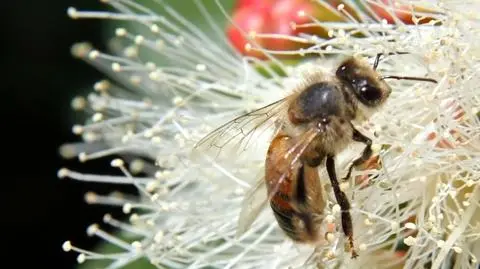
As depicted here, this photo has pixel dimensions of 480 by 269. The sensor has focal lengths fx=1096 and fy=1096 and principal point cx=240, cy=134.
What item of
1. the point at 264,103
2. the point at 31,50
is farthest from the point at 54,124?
the point at 264,103

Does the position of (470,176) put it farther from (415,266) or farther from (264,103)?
(264,103)

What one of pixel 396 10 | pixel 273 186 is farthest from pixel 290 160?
pixel 396 10

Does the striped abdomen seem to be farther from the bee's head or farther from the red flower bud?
the red flower bud

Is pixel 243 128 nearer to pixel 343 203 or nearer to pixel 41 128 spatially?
pixel 343 203

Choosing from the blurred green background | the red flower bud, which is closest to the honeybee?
the red flower bud

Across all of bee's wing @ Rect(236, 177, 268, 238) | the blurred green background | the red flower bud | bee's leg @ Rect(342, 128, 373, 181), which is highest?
the blurred green background

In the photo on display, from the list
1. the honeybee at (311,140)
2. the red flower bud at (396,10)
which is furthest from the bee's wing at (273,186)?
the red flower bud at (396,10)
